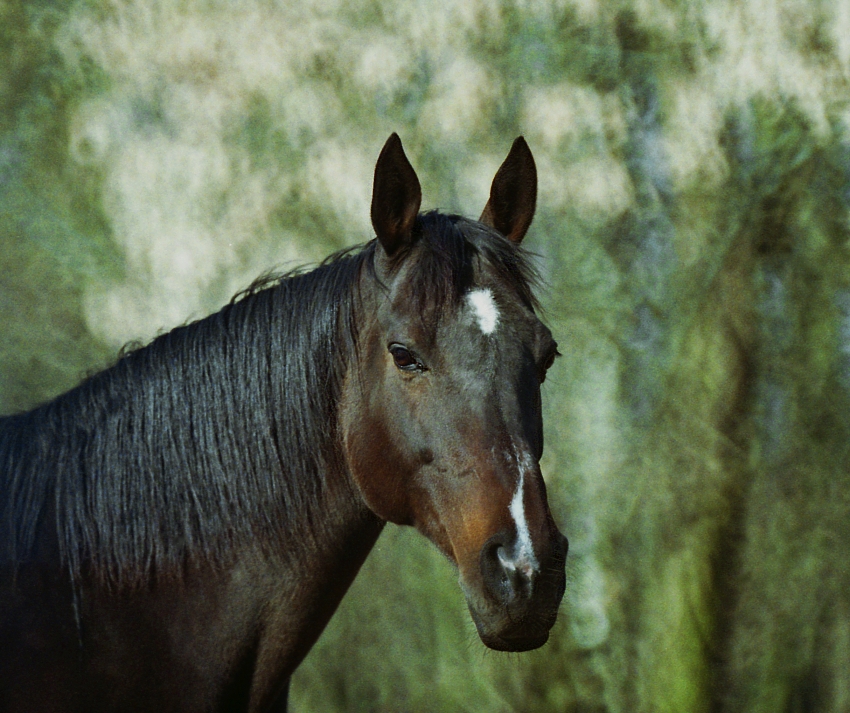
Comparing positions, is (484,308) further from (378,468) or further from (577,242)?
(577,242)

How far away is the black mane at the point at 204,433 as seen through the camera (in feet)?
7.48

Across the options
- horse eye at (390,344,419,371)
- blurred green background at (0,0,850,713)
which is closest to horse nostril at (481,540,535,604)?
horse eye at (390,344,419,371)

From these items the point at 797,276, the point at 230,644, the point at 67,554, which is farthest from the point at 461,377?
the point at 797,276

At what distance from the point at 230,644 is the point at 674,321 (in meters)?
3.35

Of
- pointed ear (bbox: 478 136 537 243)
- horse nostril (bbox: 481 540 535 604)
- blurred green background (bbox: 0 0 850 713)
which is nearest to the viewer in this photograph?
horse nostril (bbox: 481 540 535 604)

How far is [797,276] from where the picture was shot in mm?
4773

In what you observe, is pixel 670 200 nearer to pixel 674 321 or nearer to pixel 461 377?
pixel 674 321

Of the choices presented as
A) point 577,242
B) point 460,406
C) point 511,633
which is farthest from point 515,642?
point 577,242

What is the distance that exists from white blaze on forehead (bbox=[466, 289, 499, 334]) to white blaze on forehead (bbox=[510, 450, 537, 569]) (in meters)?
0.34

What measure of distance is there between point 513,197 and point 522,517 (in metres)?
1.08

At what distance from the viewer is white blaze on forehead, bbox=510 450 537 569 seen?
190 centimetres

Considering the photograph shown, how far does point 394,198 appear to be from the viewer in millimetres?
2326

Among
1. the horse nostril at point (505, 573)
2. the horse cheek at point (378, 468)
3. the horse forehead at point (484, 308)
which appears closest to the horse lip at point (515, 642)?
the horse nostril at point (505, 573)

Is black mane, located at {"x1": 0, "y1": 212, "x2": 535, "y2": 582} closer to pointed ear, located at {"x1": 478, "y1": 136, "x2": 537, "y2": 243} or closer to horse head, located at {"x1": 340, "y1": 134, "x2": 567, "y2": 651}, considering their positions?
horse head, located at {"x1": 340, "y1": 134, "x2": 567, "y2": 651}
